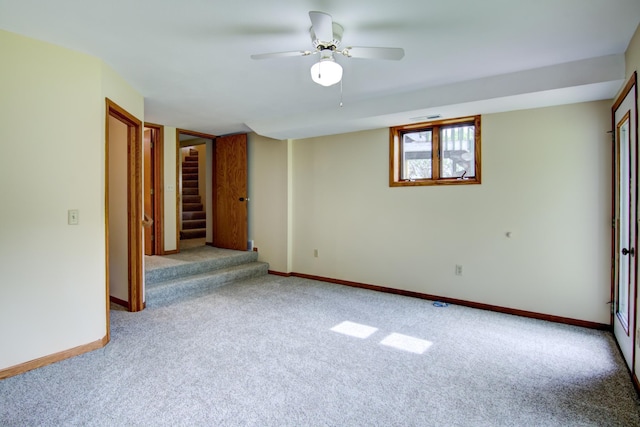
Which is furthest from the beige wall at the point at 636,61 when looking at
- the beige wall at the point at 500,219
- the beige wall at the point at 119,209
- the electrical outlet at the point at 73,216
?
the beige wall at the point at 119,209

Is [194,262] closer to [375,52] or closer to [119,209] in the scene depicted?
[119,209]

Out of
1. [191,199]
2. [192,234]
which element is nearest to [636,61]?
[192,234]

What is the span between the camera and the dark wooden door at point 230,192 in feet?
19.0

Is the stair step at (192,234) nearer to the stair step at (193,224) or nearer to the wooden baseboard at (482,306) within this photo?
the stair step at (193,224)

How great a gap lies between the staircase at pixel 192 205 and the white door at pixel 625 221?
6864 mm

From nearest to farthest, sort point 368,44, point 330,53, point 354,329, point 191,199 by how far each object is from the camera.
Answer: point 330,53, point 368,44, point 354,329, point 191,199

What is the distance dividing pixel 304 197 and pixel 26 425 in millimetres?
3981

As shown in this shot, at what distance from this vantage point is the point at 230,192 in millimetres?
5973

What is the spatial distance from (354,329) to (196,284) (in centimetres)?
228

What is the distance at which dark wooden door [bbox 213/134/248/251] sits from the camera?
5.79 m

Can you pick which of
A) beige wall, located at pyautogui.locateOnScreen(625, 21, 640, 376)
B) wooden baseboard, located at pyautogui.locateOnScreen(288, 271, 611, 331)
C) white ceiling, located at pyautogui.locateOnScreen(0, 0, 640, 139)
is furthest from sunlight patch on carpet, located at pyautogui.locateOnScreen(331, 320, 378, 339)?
white ceiling, located at pyautogui.locateOnScreen(0, 0, 640, 139)

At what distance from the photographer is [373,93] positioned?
364 centimetres

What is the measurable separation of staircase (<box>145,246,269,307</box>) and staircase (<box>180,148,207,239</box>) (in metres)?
1.83

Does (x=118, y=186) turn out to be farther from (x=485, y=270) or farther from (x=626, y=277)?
(x=626, y=277)
